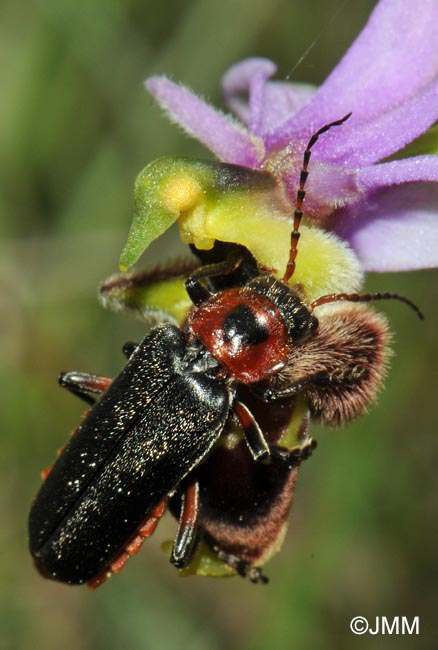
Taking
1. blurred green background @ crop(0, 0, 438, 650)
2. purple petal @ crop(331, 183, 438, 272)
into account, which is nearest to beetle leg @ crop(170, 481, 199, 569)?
purple petal @ crop(331, 183, 438, 272)

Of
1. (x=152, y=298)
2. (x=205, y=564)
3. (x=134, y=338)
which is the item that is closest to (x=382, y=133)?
(x=152, y=298)

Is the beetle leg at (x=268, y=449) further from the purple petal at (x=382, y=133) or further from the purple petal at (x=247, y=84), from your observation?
the purple petal at (x=247, y=84)

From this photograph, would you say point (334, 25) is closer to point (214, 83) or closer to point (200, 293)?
point (214, 83)

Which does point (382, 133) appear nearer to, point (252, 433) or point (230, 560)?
point (252, 433)

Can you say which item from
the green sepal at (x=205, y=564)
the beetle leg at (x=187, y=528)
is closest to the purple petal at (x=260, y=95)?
the beetle leg at (x=187, y=528)

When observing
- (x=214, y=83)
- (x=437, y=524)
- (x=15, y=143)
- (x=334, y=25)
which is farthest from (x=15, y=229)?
(x=437, y=524)

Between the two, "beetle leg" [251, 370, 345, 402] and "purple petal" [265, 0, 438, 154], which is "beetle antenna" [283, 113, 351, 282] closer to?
"purple petal" [265, 0, 438, 154]
